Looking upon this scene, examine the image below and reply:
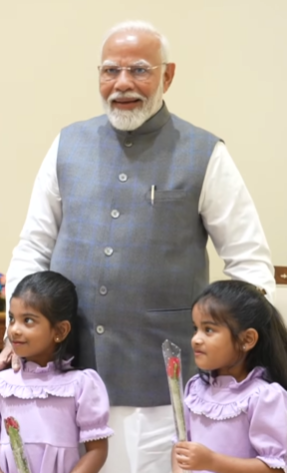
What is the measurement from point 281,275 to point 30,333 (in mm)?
1580

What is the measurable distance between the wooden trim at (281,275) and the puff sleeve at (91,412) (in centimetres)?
148

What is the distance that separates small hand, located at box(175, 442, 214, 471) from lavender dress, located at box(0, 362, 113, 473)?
30 cm

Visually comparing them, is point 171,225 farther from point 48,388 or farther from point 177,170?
point 48,388

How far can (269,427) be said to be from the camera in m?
1.60

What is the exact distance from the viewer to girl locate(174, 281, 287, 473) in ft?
5.25

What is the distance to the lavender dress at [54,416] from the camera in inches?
70.0

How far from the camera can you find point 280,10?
3.23 m

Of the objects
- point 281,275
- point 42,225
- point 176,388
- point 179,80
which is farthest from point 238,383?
point 179,80

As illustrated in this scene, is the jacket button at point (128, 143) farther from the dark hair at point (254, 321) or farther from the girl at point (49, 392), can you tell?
the dark hair at point (254, 321)

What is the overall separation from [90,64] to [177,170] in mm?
1487

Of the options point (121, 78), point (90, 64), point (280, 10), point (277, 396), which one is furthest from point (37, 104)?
point (277, 396)

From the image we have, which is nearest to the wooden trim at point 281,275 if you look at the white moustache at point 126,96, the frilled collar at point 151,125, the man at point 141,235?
the man at point 141,235

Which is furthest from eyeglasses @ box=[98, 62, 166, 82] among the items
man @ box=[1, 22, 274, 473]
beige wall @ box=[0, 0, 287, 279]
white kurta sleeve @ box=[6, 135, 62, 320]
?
beige wall @ box=[0, 0, 287, 279]

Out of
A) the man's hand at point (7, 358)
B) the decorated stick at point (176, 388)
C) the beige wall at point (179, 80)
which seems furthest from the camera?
the beige wall at point (179, 80)
